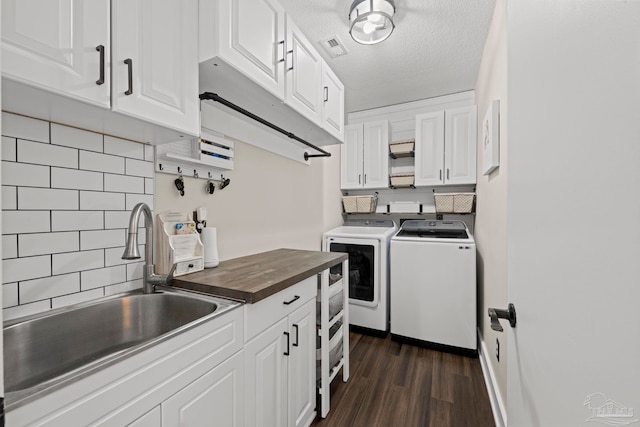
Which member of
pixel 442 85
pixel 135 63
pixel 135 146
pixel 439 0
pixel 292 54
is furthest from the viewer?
pixel 442 85

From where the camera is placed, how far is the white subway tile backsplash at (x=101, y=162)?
1.07 m

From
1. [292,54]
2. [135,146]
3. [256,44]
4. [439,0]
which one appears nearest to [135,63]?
[135,146]

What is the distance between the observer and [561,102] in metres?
0.47

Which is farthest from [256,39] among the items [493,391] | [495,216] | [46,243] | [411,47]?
[493,391]

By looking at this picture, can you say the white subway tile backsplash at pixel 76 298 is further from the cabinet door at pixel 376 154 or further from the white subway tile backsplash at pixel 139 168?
the cabinet door at pixel 376 154

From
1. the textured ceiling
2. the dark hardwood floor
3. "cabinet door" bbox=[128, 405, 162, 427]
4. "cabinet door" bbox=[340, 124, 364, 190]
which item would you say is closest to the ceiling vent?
the textured ceiling

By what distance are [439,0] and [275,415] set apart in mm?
2577

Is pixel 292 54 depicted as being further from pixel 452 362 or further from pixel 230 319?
pixel 452 362

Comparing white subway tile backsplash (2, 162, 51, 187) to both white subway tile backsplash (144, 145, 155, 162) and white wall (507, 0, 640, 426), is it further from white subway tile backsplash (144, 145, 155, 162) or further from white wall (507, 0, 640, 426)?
white wall (507, 0, 640, 426)

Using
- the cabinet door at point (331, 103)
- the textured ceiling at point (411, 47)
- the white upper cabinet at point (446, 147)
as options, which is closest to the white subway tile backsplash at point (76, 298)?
the cabinet door at point (331, 103)

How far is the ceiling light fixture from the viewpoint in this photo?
67.1 inches

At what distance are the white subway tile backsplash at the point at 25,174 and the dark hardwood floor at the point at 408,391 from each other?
1.82 meters

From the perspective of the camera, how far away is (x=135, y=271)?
1240 millimetres

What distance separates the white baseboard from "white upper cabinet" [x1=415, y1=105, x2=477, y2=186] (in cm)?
163
